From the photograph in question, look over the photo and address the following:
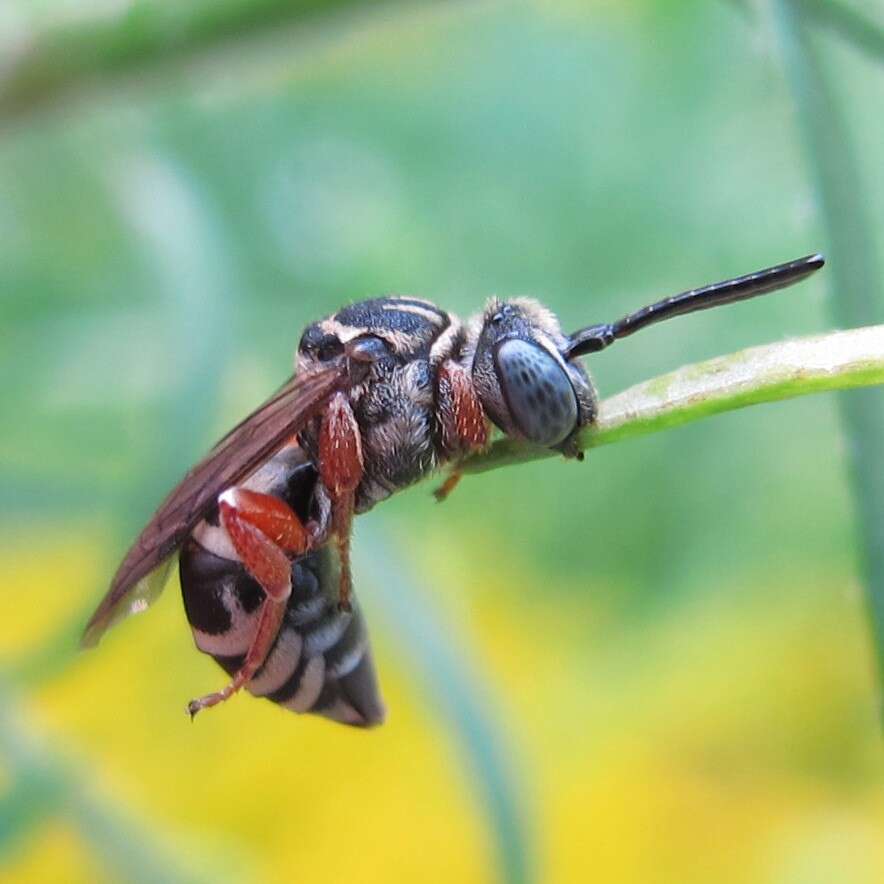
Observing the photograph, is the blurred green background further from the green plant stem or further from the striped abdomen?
the green plant stem

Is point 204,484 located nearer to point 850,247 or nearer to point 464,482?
point 850,247

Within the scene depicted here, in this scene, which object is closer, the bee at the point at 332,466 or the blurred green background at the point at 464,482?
the bee at the point at 332,466

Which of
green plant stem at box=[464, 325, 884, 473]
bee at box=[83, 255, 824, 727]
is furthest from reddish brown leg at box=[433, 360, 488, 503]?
green plant stem at box=[464, 325, 884, 473]

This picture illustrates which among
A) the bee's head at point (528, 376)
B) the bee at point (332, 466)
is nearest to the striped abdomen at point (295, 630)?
the bee at point (332, 466)

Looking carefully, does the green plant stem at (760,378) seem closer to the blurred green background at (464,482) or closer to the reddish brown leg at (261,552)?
the reddish brown leg at (261,552)

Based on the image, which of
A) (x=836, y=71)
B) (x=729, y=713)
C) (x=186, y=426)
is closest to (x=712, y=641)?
(x=729, y=713)

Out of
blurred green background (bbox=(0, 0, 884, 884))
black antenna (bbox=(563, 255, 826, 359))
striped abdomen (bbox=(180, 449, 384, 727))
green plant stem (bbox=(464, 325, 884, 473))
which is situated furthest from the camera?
blurred green background (bbox=(0, 0, 884, 884))
